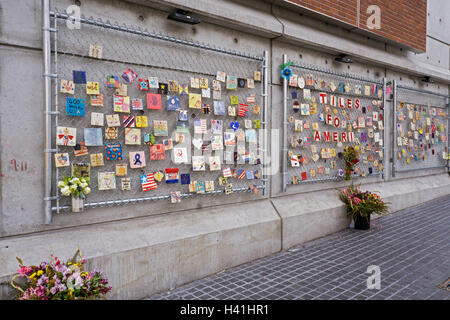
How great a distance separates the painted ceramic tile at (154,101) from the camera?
409 cm

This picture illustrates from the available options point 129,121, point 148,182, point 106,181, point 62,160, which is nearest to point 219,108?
point 129,121

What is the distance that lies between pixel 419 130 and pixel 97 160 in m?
8.72

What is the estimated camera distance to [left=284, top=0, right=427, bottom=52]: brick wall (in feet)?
19.6

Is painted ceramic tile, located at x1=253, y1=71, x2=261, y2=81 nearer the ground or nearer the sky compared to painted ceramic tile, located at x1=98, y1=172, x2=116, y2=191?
nearer the sky

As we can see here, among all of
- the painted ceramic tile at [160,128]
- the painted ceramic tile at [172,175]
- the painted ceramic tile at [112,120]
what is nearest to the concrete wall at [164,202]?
the painted ceramic tile at [172,175]

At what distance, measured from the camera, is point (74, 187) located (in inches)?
132

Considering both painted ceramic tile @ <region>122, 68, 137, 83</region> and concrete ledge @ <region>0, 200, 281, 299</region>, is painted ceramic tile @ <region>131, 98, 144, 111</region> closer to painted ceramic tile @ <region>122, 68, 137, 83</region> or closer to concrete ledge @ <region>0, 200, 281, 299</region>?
painted ceramic tile @ <region>122, 68, 137, 83</region>

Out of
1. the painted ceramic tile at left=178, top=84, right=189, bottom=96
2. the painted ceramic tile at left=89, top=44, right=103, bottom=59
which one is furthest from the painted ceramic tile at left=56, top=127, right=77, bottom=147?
the painted ceramic tile at left=178, top=84, right=189, bottom=96

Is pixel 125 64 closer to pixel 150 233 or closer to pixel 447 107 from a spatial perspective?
pixel 150 233

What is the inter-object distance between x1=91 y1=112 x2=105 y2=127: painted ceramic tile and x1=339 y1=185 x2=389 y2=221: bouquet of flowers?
15.6 feet

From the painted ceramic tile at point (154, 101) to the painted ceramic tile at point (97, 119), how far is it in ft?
1.98

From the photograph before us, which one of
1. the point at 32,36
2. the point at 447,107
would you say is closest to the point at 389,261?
the point at 32,36

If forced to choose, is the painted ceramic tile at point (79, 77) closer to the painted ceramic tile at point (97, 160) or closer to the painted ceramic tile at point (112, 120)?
the painted ceramic tile at point (112, 120)
